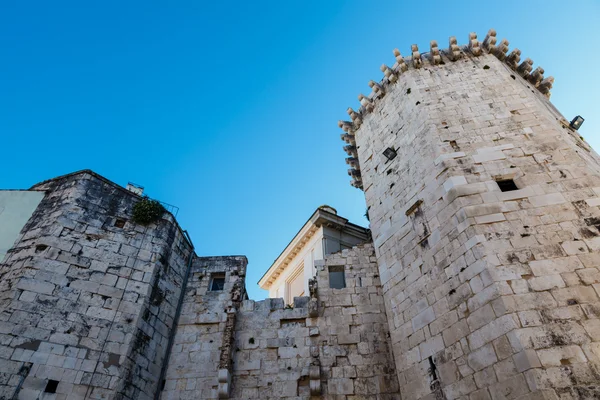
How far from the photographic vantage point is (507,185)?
295 inches

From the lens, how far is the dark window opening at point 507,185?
7.40 meters

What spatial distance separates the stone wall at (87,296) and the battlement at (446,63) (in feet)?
23.5

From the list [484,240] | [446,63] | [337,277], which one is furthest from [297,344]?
[446,63]

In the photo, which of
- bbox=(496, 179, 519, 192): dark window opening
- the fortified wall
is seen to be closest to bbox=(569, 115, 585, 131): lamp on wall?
bbox=(496, 179, 519, 192): dark window opening

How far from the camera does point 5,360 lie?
700 cm

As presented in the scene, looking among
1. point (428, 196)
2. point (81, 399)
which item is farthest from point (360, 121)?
point (81, 399)

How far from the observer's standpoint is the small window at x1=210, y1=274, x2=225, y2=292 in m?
10.6

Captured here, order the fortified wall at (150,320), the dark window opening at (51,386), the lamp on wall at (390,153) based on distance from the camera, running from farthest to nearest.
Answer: the lamp on wall at (390,153) < the fortified wall at (150,320) < the dark window opening at (51,386)

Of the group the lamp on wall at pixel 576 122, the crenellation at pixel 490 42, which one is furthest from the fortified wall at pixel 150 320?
the crenellation at pixel 490 42

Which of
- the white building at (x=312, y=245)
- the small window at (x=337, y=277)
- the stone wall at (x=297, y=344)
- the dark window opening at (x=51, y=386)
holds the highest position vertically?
the white building at (x=312, y=245)

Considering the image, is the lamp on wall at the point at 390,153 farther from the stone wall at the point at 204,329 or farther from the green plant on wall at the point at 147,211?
the green plant on wall at the point at 147,211

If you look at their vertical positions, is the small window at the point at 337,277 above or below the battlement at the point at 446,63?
below

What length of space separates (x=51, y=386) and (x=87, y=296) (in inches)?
71.5

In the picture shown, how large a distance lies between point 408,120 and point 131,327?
8.44m
